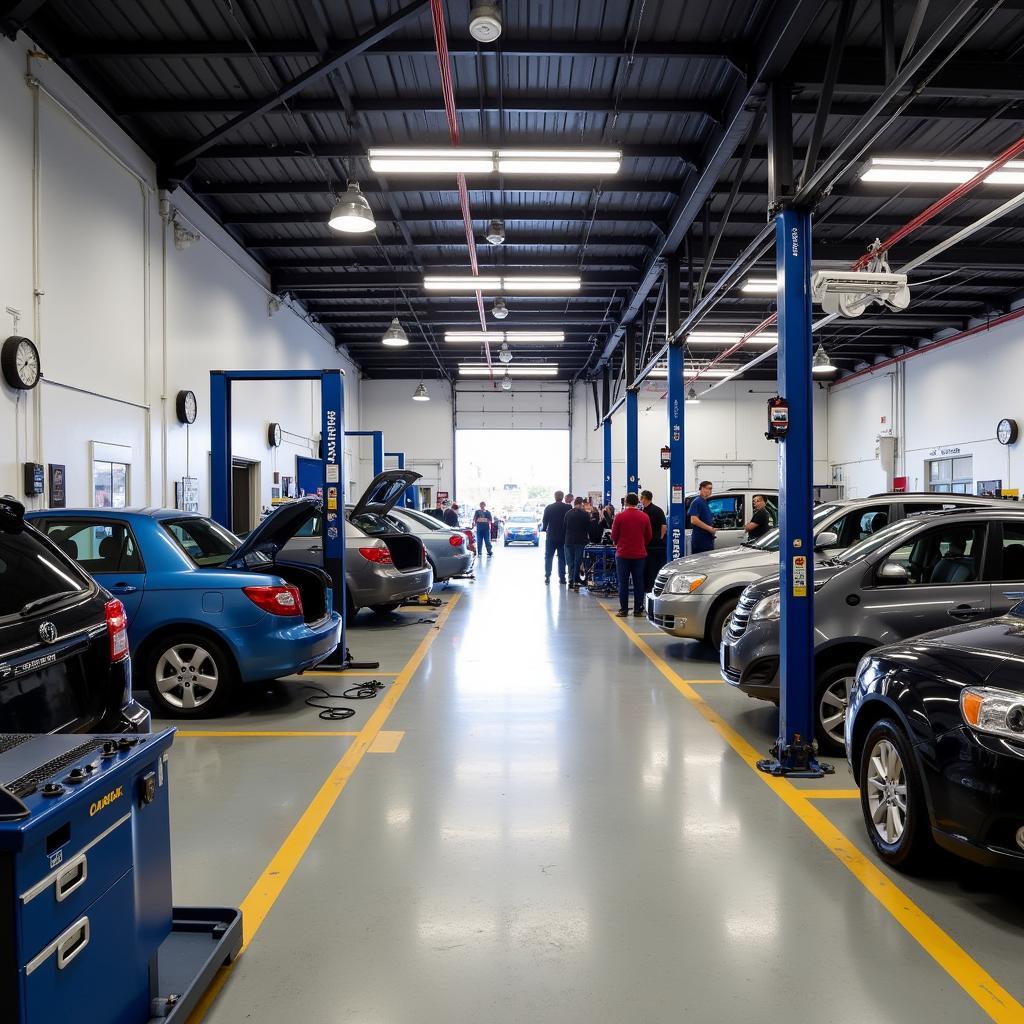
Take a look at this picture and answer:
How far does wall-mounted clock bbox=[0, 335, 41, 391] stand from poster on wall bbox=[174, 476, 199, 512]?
3.51 metres

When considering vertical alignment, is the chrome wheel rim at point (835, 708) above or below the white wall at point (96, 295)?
below

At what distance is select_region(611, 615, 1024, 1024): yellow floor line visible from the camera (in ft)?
8.21

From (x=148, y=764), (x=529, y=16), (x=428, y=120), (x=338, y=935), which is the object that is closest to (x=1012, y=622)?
(x=338, y=935)

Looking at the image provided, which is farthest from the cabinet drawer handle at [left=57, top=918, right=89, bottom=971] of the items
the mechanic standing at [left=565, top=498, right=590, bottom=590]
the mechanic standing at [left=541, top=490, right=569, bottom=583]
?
the mechanic standing at [left=541, top=490, right=569, bottom=583]

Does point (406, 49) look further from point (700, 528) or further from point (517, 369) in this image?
point (517, 369)

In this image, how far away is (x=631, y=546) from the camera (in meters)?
10.6

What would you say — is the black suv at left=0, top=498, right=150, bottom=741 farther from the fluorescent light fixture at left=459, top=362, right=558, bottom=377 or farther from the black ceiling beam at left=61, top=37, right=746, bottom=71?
the fluorescent light fixture at left=459, top=362, right=558, bottom=377

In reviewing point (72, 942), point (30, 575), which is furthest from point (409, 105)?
point (72, 942)

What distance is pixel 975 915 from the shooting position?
3023 millimetres

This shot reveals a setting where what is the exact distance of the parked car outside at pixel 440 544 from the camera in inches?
510

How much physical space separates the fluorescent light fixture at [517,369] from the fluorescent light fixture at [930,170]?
14.3m

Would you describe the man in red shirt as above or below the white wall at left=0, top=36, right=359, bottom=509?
below

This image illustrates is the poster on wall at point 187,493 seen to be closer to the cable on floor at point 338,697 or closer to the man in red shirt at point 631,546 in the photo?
the cable on floor at point 338,697

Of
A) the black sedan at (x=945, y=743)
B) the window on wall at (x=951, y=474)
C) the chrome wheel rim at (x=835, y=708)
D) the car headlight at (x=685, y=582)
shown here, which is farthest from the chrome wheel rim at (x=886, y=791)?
the window on wall at (x=951, y=474)
